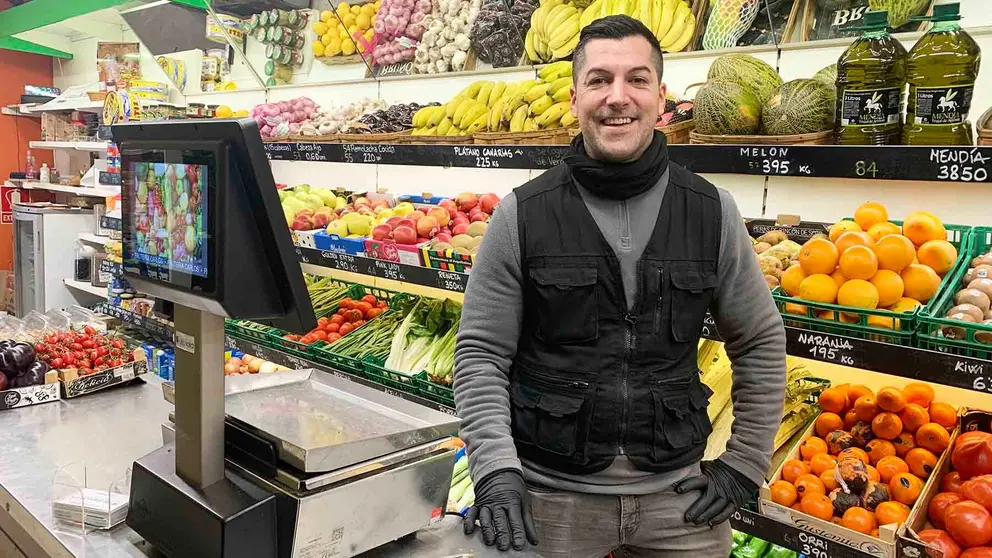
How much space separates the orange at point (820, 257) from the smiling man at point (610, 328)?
1.35ft

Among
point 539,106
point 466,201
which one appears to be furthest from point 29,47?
point 539,106

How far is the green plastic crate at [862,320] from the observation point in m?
2.02

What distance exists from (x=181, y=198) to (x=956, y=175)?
1.80 meters

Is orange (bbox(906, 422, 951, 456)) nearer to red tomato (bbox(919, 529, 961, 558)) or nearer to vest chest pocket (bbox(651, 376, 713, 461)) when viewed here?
red tomato (bbox(919, 529, 961, 558))

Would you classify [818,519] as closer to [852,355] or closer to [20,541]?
[852,355]

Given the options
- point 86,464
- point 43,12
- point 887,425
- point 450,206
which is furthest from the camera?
point 43,12

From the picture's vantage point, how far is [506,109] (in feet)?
10.4

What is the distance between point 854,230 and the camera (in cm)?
242

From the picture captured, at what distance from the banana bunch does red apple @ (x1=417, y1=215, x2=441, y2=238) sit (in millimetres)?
382

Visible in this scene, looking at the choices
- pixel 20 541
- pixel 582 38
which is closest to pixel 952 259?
pixel 582 38

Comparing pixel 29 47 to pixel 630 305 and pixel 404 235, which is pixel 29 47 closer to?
pixel 404 235

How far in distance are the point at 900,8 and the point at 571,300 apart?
67.7 inches

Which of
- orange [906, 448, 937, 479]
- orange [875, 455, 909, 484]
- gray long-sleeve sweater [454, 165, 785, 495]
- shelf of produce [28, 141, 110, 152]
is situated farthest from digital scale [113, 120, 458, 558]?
shelf of produce [28, 141, 110, 152]

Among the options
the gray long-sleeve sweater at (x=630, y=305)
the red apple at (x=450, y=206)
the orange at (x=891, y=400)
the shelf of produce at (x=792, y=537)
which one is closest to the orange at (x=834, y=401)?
the orange at (x=891, y=400)
